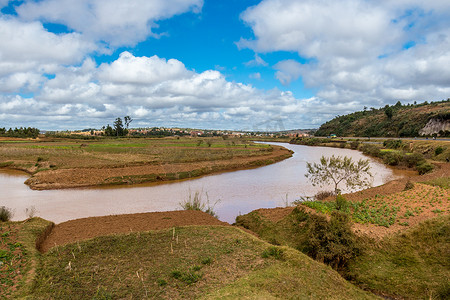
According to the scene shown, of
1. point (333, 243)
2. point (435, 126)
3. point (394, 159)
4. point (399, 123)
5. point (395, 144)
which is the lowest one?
point (333, 243)

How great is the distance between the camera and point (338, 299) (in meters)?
7.02

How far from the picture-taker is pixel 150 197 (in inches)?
898

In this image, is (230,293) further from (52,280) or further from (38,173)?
(38,173)

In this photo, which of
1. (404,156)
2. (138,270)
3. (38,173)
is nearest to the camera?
(138,270)

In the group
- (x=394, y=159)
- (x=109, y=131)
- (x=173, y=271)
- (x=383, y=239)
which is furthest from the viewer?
(x=109, y=131)

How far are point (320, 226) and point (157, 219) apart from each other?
330 inches

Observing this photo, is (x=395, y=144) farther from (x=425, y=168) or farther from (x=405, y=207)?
(x=405, y=207)

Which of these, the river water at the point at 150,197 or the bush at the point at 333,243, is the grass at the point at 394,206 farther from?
the river water at the point at 150,197

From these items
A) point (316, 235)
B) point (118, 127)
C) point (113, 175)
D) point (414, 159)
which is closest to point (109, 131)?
point (118, 127)

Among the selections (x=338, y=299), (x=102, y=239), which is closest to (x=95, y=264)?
(x=102, y=239)

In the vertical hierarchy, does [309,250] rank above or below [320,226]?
below

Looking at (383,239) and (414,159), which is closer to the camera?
(383,239)

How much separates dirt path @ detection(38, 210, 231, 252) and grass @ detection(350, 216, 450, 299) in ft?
23.2

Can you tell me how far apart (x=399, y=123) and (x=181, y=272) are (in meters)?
106
